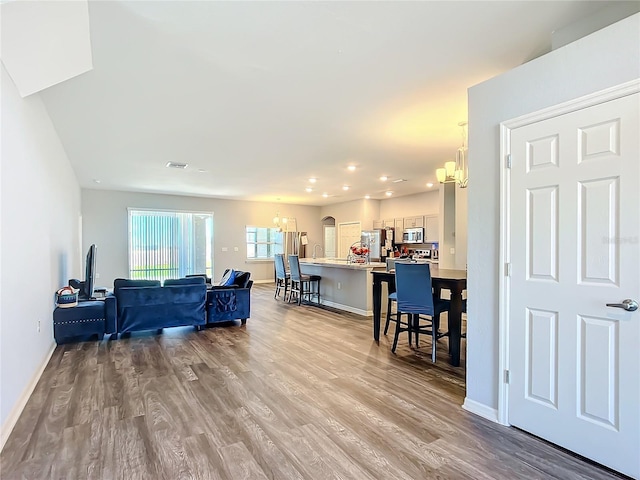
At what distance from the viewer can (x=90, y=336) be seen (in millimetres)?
4730

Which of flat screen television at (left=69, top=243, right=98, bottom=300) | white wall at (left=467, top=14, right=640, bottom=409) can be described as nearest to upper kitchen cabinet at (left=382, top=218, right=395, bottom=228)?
flat screen television at (left=69, top=243, right=98, bottom=300)

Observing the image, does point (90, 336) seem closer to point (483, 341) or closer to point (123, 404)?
point (123, 404)

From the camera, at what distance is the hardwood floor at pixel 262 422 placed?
1983 millimetres

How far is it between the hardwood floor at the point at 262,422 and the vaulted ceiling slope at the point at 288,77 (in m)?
2.37

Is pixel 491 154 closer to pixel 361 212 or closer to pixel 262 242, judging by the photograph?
pixel 361 212

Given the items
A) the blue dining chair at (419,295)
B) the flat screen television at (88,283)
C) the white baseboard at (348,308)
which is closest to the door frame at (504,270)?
the blue dining chair at (419,295)

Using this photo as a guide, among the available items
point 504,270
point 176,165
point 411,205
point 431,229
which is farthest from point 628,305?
point 411,205

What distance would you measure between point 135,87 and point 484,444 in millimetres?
4056

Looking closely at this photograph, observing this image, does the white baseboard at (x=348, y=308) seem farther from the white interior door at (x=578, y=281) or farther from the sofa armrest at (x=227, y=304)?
the white interior door at (x=578, y=281)

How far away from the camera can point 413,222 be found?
9695mm

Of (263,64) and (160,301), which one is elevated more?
(263,64)

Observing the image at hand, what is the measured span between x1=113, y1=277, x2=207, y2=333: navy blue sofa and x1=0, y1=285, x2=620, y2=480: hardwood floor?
0.66m

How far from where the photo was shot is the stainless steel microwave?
938 centimetres

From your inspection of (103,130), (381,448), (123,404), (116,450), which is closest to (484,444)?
(381,448)
